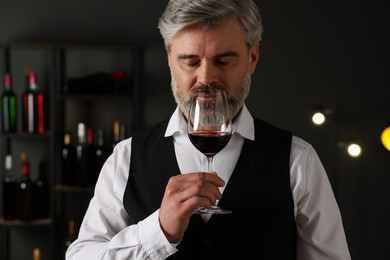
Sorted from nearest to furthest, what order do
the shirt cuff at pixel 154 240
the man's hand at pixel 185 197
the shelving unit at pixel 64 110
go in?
the man's hand at pixel 185 197 < the shirt cuff at pixel 154 240 < the shelving unit at pixel 64 110

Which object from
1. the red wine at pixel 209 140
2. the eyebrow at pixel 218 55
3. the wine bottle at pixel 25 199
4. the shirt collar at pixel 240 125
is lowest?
the wine bottle at pixel 25 199

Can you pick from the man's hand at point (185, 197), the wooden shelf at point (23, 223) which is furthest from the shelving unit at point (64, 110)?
the man's hand at point (185, 197)

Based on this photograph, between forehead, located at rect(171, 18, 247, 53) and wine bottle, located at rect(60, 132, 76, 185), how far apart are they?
3.25 m

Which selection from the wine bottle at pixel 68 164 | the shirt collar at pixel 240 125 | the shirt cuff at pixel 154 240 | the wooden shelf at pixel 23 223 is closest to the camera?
the shirt cuff at pixel 154 240

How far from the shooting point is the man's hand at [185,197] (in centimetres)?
128

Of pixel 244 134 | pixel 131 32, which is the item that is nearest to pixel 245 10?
pixel 244 134

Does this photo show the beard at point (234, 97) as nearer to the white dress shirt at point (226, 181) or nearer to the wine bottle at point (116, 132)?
the white dress shirt at point (226, 181)

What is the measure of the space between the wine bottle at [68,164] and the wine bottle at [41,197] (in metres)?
0.13

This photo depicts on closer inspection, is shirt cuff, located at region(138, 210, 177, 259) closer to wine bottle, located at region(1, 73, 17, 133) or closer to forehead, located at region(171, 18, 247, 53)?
forehead, located at region(171, 18, 247, 53)

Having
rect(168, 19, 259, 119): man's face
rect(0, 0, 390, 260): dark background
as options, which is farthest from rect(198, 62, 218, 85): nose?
rect(0, 0, 390, 260): dark background

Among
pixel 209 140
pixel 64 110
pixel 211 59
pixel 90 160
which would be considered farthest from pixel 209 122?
pixel 64 110

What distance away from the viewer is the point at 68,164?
4.68m

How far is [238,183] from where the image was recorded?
165 centimetres

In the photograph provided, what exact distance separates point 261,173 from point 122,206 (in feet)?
1.24
